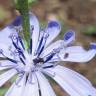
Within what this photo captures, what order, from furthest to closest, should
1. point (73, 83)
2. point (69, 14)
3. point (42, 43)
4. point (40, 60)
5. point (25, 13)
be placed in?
1. point (69, 14)
2. point (42, 43)
3. point (40, 60)
4. point (73, 83)
5. point (25, 13)

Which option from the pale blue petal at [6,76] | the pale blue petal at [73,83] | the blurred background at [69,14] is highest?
the blurred background at [69,14]

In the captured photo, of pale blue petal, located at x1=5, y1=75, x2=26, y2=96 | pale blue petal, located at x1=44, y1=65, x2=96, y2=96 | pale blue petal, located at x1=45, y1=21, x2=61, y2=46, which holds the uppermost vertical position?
pale blue petal, located at x1=45, y1=21, x2=61, y2=46

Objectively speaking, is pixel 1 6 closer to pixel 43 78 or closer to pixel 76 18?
pixel 76 18

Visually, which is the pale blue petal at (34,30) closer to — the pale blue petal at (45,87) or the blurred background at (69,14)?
the pale blue petal at (45,87)

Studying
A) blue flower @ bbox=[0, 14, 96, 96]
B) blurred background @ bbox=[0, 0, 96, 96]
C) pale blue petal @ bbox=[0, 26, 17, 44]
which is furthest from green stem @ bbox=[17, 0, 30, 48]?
blurred background @ bbox=[0, 0, 96, 96]

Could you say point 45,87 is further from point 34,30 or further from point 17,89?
point 34,30

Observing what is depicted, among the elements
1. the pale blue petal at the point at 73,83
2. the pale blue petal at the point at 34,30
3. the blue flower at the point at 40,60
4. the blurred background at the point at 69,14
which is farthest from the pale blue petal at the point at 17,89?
the blurred background at the point at 69,14

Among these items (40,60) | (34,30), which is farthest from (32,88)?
(34,30)

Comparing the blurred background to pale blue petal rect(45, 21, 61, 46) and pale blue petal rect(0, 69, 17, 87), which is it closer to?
pale blue petal rect(45, 21, 61, 46)
